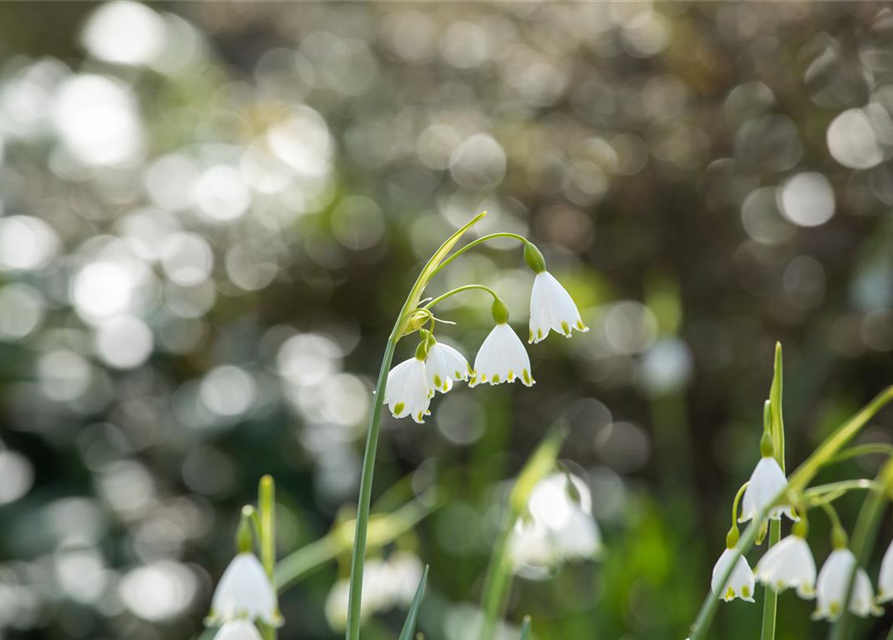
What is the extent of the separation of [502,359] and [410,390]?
0.10 metres

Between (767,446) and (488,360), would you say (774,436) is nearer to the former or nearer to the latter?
(767,446)

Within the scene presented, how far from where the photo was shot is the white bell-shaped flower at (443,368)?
102cm

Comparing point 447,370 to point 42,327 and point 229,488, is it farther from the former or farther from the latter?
point 42,327

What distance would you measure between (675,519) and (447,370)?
5.72 ft

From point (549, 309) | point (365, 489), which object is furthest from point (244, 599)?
point (549, 309)

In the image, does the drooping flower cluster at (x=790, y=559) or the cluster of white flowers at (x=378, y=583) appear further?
the cluster of white flowers at (x=378, y=583)

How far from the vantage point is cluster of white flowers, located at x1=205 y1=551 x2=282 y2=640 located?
40.3 inches


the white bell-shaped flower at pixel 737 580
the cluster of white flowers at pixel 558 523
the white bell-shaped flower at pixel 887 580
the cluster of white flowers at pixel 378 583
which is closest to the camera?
the white bell-shaped flower at pixel 887 580

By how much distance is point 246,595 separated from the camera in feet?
3.37

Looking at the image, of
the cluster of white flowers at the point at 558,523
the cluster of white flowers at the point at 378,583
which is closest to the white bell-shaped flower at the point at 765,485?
the cluster of white flowers at the point at 558,523

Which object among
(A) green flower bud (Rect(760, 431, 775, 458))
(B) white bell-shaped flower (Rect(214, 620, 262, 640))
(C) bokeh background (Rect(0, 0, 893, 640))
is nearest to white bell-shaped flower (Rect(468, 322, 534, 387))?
(A) green flower bud (Rect(760, 431, 775, 458))

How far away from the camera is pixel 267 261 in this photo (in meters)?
3.93

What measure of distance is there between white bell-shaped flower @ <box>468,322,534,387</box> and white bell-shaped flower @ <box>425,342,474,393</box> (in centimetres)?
2

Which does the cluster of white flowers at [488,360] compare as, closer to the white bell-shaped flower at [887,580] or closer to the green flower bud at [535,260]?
the green flower bud at [535,260]
